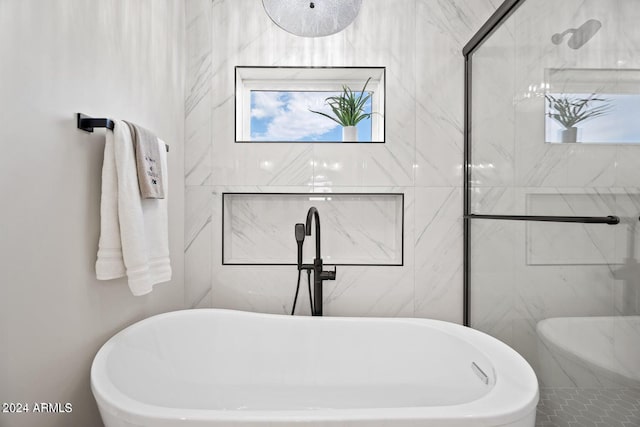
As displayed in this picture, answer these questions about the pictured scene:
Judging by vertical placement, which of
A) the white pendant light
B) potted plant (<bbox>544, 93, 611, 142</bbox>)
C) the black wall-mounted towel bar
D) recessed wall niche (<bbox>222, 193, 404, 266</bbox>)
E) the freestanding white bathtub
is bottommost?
the freestanding white bathtub

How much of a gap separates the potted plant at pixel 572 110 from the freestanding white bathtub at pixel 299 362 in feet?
2.65

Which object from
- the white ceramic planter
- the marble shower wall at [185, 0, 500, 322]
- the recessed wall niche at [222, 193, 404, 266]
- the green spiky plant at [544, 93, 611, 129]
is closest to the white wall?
the marble shower wall at [185, 0, 500, 322]

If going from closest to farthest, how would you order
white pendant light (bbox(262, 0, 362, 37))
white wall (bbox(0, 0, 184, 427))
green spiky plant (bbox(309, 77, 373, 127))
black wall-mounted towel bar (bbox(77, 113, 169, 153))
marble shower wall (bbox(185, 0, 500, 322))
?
white wall (bbox(0, 0, 184, 427)), black wall-mounted towel bar (bbox(77, 113, 169, 153)), white pendant light (bbox(262, 0, 362, 37)), marble shower wall (bbox(185, 0, 500, 322)), green spiky plant (bbox(309, 77, 373, 127))

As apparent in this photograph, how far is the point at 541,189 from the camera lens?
1426 millimetres

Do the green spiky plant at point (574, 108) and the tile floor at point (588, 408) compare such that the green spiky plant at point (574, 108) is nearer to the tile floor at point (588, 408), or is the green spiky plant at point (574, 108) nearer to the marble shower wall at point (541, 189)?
the marble shower wall at point (541, 189)

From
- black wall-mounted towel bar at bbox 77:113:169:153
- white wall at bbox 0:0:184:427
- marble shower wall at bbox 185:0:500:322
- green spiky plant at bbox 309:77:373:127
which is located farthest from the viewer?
green spiky plant at bbox 309:77:373:127

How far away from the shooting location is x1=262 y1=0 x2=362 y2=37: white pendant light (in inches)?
62.4

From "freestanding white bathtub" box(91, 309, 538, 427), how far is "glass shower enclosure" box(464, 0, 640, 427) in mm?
251

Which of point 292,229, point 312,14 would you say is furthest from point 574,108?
point 292,229

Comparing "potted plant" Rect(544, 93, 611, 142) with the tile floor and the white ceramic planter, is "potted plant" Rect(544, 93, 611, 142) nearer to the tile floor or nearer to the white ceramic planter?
the tile floor

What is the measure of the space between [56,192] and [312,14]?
1.24m

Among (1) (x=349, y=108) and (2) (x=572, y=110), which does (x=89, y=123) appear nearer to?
(1) (x=349, y=108)

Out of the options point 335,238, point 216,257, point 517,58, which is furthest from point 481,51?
point 216,257

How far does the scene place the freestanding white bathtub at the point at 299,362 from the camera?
1436mm
